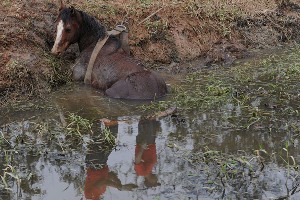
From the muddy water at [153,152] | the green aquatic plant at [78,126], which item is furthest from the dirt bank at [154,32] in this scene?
the green aquatic plant at [78,126]

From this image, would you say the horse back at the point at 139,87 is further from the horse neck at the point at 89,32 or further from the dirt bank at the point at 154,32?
the horse neck at the point at 89,32

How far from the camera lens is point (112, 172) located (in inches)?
214

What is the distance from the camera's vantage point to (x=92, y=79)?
873 cm

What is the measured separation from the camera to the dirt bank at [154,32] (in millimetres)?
8312

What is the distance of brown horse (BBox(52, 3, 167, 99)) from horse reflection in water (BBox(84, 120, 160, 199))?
4.66ft

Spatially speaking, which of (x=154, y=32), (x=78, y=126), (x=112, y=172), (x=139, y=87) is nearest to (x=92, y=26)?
(x=154, y=32)

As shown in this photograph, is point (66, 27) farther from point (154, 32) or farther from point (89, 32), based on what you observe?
point (154, 32)

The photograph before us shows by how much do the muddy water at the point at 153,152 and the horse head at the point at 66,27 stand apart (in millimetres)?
1189

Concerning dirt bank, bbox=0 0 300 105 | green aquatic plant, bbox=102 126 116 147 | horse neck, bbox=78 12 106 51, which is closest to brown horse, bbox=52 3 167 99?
horse neck, bbox=78 12 106 51

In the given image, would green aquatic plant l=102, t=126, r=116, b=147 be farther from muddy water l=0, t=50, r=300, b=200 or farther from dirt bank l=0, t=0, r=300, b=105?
dirt bank l=0, t=0, r=300, b=105

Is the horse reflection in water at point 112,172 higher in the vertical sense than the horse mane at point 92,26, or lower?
lower

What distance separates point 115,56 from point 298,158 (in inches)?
157

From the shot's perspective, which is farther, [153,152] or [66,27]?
[66,27]

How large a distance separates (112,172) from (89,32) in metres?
4.21
